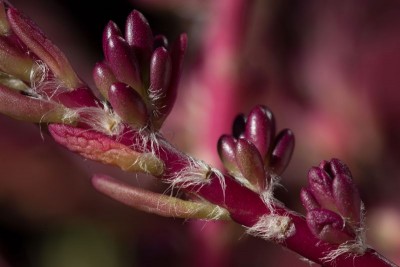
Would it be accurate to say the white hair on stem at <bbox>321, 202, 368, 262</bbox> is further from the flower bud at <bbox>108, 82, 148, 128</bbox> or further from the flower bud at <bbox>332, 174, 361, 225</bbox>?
the flower bud at <bbox>108, 82, 148, 128</bbox>

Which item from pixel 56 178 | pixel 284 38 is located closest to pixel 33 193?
pixel 56 178

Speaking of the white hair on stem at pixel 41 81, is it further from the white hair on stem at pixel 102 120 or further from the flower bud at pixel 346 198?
the flower bud at pixel 346 198

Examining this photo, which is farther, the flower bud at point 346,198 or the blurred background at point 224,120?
the blurred background at point 224,120

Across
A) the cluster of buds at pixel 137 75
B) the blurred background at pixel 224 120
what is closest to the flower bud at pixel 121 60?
the cluster of buds at pixel 137 75

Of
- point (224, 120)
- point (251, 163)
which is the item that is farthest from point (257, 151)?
point (224, 120)

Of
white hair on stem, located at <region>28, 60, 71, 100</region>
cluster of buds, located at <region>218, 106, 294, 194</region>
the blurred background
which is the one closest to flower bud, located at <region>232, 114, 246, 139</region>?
cluster of buds, located at <region>218, 106, 294, 194</region>

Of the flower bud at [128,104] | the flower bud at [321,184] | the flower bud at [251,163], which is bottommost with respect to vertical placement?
the flower bud at [128,104]
